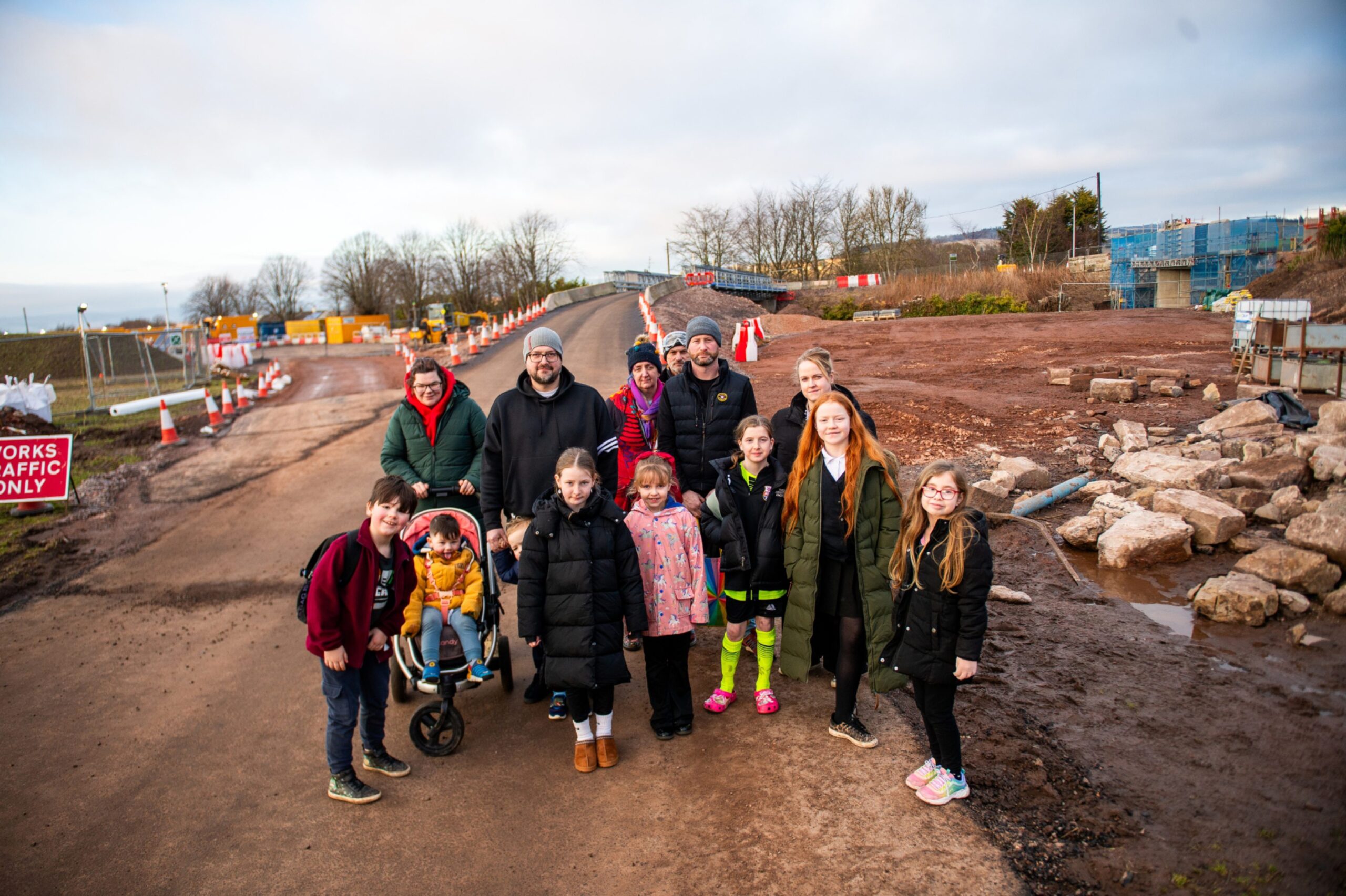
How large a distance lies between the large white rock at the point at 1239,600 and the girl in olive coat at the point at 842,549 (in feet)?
10.5

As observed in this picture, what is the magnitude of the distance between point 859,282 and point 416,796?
50.3 metres

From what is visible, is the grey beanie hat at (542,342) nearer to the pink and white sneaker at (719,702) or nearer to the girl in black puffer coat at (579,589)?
the girl in black puffer coat at (579,589)

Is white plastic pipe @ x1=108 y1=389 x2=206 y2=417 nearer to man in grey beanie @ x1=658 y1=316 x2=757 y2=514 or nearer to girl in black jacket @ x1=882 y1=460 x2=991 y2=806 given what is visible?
man in grey beanie @ x1=658 y1=316 x2=757 y2=514

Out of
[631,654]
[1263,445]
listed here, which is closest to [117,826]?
[631,654]

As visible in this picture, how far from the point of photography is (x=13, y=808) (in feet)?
12.9

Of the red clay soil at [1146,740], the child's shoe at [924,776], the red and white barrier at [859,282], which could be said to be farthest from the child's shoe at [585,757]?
the red and white barrier at [859,282]

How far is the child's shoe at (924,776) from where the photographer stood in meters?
3.59

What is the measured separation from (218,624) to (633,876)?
5.04 metres

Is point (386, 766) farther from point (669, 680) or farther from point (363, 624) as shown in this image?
point (669, 680)

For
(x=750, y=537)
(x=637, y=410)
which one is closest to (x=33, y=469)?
(x=637, y=410)

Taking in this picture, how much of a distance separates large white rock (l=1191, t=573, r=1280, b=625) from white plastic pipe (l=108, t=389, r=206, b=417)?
18207mm

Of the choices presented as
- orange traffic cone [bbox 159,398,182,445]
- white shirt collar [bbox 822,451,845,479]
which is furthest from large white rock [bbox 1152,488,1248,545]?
orange traffic cone [bbox 159,398,182,445]

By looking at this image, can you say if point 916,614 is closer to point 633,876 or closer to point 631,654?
point 633,876

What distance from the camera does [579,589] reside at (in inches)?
152
